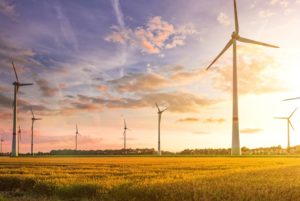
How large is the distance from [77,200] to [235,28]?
102 metres

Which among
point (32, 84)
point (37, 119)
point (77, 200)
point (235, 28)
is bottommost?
point (77, 200)

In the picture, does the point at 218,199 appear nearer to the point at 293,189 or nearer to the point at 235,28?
the point at 293,189

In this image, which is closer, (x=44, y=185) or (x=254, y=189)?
(x=254, y=189)

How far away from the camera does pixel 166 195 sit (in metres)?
23.1

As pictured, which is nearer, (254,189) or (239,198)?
(239,198)

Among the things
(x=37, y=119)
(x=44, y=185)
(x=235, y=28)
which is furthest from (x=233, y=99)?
(x=37, y=119)

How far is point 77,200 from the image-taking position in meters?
26.6

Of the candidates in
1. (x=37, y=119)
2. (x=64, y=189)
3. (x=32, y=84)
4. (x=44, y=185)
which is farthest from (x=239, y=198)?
(x=37, y=119)

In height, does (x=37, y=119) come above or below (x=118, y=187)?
above

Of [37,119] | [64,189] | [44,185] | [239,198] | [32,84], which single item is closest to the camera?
[239,198]

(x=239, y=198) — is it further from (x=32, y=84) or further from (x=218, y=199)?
(x=32, y=84)

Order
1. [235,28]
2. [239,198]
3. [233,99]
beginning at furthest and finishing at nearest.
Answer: [235,28]
[233,99]
[239,198]

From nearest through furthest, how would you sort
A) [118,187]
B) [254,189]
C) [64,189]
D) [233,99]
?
1. [254,189]
2. [118,187]
3. [64,189]
4. [233,99]

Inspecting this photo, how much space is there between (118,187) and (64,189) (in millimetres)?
4687
